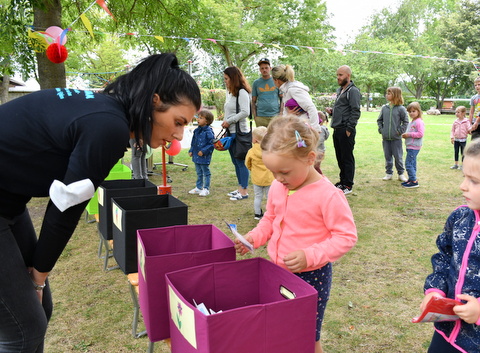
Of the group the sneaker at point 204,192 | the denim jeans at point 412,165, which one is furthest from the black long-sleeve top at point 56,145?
the denim jeans at point 412,165

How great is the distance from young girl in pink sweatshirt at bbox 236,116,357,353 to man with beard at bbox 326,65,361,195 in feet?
14.2

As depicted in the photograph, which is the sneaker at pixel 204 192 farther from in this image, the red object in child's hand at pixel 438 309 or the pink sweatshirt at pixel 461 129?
the pink sweatshirt at pixel 461 129

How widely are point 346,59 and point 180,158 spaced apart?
3112 cm

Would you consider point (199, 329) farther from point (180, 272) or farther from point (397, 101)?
point (397, 101)

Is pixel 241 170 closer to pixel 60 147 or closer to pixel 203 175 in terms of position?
pixel 203 175

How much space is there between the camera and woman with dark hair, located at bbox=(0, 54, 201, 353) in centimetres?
118

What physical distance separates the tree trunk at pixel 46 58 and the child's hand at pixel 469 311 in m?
6.02

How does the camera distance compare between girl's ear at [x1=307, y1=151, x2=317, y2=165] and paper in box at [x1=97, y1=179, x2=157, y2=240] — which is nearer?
girl's ear at [x1=307, y1=151, x2=317, y2=165]

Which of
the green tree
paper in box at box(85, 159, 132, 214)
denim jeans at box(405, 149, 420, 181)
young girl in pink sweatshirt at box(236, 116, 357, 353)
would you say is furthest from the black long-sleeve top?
the green tree

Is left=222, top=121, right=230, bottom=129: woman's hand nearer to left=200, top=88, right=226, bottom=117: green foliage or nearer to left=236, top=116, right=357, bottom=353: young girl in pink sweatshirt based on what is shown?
left=236, top=116, right=357, bottom=353: young girl in pink sweatshirt

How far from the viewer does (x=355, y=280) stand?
10.6 feet

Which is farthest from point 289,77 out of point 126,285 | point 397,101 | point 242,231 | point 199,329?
point 199,329

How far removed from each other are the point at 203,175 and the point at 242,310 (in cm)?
526

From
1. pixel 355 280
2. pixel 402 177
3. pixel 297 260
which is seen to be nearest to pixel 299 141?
pixel 297 260
